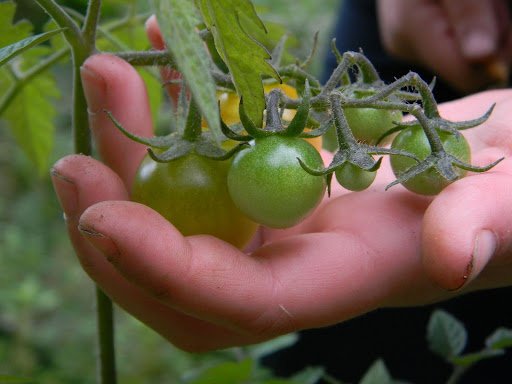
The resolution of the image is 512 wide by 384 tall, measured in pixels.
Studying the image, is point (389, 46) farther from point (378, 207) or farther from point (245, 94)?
point (245, 94)

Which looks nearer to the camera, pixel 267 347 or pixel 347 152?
pixel 347 152

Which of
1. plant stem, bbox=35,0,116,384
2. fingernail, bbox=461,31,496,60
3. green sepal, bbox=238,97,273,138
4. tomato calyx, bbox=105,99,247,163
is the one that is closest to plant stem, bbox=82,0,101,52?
plant stem, bbox=35,0,116,384

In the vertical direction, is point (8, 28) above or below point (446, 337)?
above

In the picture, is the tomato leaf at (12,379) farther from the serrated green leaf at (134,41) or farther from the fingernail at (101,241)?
the serrated green leaf at (134,41)

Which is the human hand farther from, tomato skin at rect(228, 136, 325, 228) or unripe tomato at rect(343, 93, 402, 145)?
tomato skin at rect(228, 136, 325, 228)

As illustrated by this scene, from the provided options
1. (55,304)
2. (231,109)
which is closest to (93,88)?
(231,109)

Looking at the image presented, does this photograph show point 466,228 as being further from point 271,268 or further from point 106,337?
point 106,337
